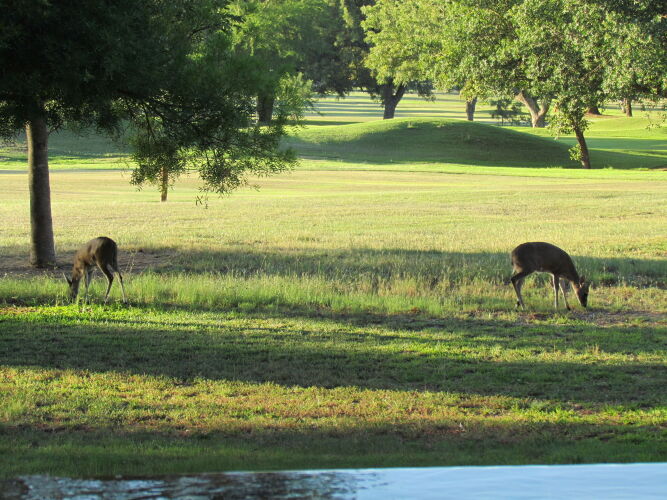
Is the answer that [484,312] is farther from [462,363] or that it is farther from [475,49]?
[475,49]

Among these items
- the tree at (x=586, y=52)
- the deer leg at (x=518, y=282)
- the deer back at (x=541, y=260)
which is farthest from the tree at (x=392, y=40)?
the deer leg at (x=518, y=282)

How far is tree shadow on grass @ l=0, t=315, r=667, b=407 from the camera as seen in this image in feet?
27.6

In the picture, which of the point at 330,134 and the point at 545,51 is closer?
the point at 545,51

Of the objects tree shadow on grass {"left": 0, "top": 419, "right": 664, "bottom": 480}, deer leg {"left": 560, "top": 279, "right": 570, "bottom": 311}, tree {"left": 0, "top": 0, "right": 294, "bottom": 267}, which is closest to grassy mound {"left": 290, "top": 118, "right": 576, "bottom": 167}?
tree {"left": 0, "top": 0, "right": 294, "bottom": 267}

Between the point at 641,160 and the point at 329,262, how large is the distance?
51333 mm

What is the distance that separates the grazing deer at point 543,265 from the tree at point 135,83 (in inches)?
207

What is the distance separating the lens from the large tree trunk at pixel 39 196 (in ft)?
55.7

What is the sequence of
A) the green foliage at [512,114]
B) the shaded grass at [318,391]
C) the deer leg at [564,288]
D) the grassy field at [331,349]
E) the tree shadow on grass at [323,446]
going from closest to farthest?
1. the tree shadow on grass at [323,446]
2. the shaded grass at [318,391]
3. the grassy field at [331,349]
4. the deer leg at [564,288]
5. the green foliage at [512,114]

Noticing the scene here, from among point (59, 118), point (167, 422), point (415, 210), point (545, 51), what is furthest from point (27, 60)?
point (415, 210)

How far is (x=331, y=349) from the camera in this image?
10.0 m

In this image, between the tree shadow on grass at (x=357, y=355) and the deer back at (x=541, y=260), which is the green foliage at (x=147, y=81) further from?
the deer back at (x=541, y=260)

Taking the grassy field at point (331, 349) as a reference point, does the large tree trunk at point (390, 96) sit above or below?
above

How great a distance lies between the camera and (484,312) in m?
12.6

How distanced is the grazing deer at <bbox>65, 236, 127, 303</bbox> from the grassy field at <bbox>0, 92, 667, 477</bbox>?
0.43 metres
